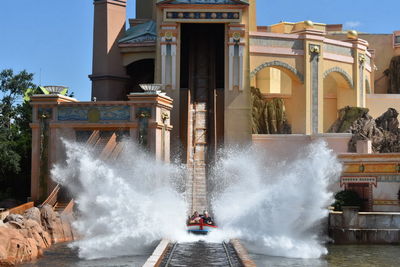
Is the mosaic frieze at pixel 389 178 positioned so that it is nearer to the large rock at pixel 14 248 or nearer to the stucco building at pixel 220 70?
the stucco building at pixel 220 70

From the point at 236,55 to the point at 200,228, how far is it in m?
13.8

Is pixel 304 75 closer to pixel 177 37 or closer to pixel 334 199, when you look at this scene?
pixel 177 37

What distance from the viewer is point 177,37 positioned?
127 feet

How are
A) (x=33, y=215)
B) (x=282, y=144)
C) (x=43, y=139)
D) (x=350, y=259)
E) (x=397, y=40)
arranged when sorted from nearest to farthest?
(x=350, y=259)
(x=33, y=215)
(x=43, y=139)
(x=282, y=144)
(x=397, y=40)

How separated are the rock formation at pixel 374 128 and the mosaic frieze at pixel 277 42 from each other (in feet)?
15.2

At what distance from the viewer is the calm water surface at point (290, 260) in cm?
2261

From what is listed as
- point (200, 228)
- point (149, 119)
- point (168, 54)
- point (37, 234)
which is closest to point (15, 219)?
point (37, 234)

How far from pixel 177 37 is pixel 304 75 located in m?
7.57

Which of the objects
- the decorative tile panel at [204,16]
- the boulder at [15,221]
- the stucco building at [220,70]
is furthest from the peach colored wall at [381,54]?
the boulder at [15,221]

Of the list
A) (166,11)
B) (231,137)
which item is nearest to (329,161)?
(231,137)

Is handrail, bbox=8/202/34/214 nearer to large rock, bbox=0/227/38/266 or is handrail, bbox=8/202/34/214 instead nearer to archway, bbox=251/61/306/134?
large rock, bbox=0/227/38/266

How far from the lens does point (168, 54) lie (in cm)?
3888

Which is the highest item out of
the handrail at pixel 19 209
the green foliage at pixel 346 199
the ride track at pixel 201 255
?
the green foliage at pixel 346 199

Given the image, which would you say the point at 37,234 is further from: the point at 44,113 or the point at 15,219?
the point at 44,113
